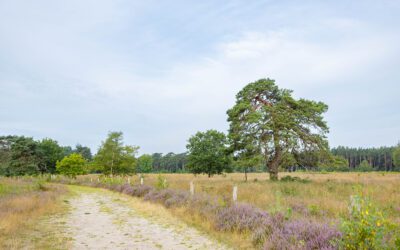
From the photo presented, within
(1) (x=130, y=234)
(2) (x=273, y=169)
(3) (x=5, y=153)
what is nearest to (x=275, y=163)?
(2) (x=273, y=169)

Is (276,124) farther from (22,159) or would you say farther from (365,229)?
(22,159)

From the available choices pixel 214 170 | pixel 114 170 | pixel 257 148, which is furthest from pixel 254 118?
pixel 114 170

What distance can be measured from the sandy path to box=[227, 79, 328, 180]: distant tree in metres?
13.4

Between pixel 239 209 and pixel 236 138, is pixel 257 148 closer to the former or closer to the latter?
pixel 236 138

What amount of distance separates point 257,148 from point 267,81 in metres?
6.06

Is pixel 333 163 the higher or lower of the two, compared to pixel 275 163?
higher

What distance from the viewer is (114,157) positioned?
39.2m

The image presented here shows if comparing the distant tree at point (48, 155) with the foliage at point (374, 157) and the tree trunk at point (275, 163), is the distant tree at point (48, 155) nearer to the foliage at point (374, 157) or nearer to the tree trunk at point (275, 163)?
the tree trunk at point (275, 163)

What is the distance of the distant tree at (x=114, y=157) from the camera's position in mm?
38969

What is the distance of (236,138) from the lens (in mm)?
23484

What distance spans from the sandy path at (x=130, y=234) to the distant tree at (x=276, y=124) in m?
13.4

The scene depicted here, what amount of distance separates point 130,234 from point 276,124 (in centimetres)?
1666

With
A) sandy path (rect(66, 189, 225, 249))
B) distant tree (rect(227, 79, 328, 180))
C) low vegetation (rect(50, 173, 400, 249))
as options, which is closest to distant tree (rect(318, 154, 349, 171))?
distant tree (rect(227, 79, 328, 180))

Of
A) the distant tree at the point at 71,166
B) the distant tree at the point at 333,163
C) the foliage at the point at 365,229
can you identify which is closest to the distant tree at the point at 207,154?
the distant tree at the point at 333,163
